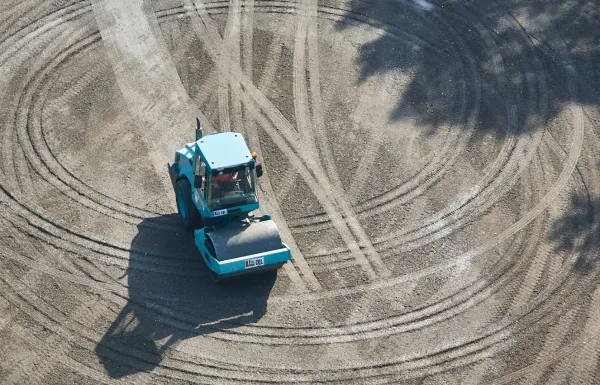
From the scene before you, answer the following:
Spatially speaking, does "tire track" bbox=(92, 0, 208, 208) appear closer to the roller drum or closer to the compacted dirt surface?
the compacted dirt surface

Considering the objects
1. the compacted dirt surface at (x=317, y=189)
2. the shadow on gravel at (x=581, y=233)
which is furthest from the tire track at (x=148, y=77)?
the shadow on gravel at (x=581, y=233)

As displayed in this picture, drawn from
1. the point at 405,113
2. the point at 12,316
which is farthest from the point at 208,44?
the point at 12,316

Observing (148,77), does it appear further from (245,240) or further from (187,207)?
(245,240)

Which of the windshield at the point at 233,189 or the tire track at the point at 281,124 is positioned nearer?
the windshield at the point at 233,189

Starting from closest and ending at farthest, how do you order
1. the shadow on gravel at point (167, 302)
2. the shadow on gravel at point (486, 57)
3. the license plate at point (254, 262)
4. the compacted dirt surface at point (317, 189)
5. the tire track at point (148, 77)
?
1. the shadow on gravel at point (167, 302)
2. the compacted dirt surface at point (317, 189)
3. the license plate at point (254, 262)
4. the tire track at point (148, 77)
5. the shadow on gravel at point (486, 57)

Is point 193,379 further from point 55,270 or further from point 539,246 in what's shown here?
point 539,246

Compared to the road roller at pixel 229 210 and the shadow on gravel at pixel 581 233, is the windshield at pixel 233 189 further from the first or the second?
the shadow on gravel at pixel 581 233

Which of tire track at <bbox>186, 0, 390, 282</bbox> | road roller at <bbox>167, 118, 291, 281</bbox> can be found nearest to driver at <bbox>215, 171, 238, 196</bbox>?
road roller at <bbox>167, 118, 291, 281</bbox>
